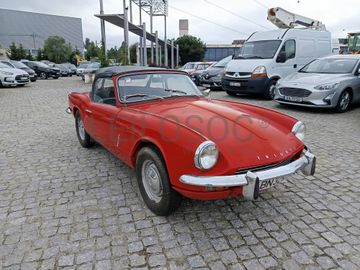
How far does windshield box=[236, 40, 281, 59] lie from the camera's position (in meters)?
10.5

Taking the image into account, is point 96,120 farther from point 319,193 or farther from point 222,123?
point 319,193

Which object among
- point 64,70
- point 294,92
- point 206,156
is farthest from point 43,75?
point 206,156

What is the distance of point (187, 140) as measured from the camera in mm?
2498

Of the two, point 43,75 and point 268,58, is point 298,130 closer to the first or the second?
point 268,58

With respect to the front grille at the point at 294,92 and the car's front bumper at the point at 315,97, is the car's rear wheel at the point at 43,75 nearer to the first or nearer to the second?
the front grille at the point at 294,92

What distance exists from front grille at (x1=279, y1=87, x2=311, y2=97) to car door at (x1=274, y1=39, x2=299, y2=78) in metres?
2.21

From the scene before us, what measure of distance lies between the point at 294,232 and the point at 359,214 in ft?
2.81

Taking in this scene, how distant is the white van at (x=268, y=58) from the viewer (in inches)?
402

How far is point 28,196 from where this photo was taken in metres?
3.39

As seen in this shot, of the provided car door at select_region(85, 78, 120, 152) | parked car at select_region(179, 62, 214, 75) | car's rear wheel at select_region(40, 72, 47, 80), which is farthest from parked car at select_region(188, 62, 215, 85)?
car's rear wheel at select_region(40, 72, 47, 80)

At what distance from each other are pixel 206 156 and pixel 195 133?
248mm

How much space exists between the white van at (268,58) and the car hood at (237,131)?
7169 mm

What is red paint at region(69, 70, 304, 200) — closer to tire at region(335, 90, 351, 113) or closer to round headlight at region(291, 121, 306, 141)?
round headlight at region(291, 121, 306, 141)

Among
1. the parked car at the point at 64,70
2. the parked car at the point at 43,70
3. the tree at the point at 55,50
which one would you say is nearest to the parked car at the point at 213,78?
the parked car at the point at 43,70
